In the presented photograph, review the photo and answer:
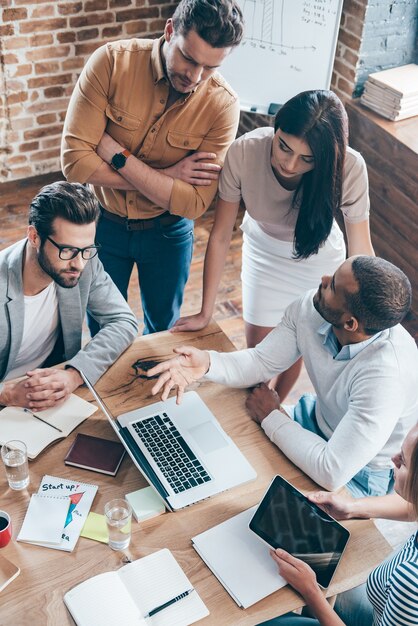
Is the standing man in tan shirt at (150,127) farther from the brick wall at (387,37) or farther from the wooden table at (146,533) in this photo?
the brick wall at (387,37)

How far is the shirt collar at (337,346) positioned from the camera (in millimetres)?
2021

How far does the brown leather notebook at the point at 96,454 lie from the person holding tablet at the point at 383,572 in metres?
0.48

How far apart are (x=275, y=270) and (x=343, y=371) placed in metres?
0.72

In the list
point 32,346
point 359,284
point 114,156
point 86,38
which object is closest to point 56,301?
point 32,346

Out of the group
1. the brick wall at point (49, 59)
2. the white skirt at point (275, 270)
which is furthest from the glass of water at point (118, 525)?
the brick wall at point (49, 59)

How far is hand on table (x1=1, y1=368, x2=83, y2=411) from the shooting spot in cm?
200

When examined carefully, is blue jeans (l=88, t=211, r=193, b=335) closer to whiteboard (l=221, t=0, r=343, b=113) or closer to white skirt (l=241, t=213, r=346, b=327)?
white skirt (l=241, t=213, r=346, b=327)

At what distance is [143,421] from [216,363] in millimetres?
283

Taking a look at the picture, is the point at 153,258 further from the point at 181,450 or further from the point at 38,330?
the point at 181,450

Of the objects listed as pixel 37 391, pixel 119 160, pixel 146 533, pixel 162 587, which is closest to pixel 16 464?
pixel 37 391

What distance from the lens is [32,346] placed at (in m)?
2.33

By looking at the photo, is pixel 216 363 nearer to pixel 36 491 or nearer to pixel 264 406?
pixel 264 406

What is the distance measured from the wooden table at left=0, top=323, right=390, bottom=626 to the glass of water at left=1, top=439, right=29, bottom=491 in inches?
0.9

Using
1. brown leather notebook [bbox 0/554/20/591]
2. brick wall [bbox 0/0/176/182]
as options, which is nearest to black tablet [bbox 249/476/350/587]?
brown leather notebook [bbox 0/554/20/591]
